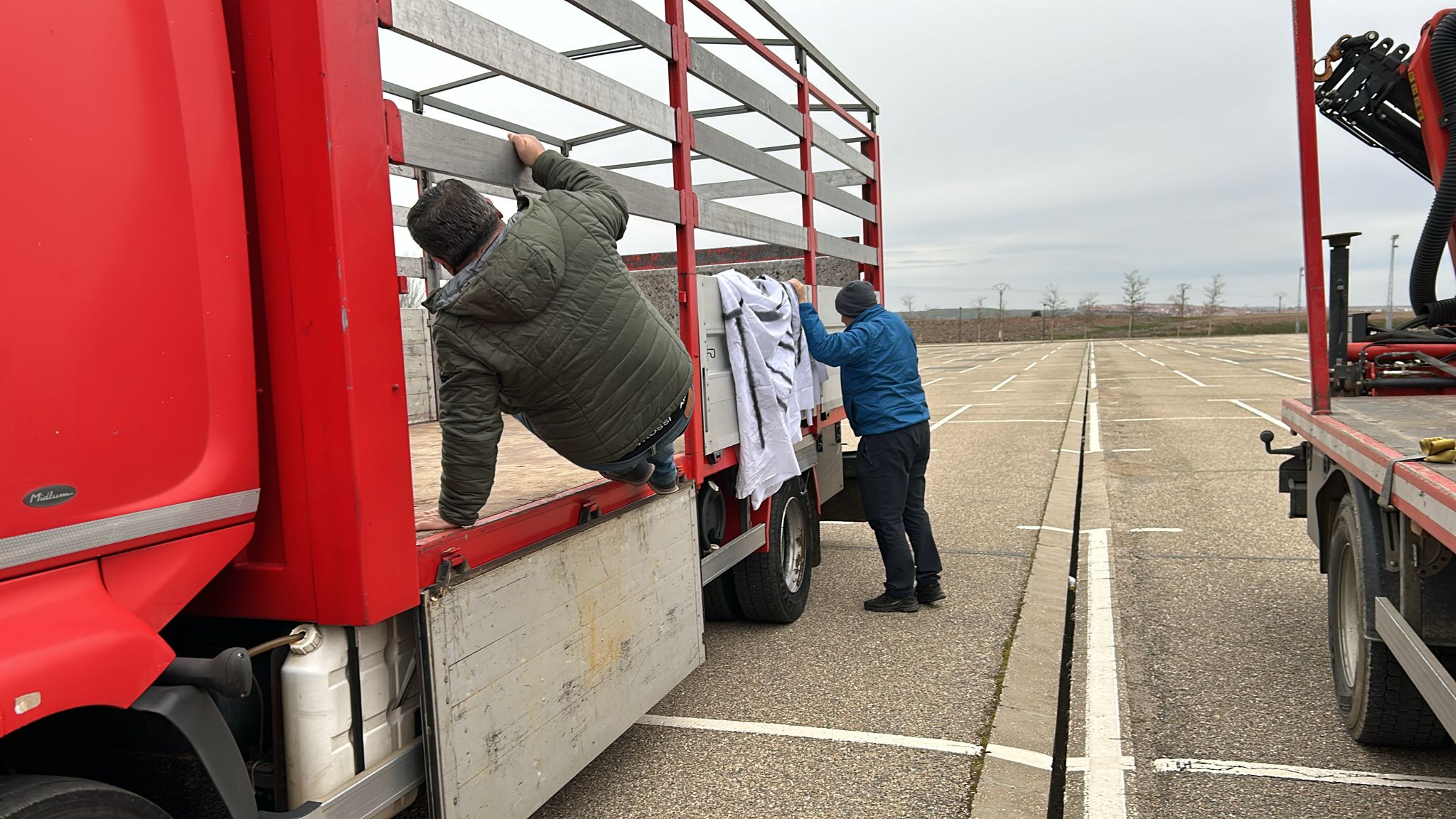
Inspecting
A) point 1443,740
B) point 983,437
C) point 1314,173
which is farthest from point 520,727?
point 983,437

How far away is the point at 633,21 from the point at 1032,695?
3313 mm

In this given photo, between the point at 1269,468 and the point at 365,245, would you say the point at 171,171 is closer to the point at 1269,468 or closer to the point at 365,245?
the point at 365,245

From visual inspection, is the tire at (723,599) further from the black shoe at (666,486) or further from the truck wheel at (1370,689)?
the truck wheel at (1370,689)

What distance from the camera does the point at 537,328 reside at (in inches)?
109

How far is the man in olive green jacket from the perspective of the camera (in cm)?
266

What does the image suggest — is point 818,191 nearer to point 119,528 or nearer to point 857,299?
point 857,299

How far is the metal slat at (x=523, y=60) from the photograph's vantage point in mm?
2496

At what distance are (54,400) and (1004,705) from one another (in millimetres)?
3715

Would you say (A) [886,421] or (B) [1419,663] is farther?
(A) [886,421]

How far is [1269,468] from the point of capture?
10211mm

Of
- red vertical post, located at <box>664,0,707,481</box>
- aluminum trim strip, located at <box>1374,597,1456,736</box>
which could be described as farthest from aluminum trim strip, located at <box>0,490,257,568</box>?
aluminum trim strip, located at <box>1374,597,1456,736</box>

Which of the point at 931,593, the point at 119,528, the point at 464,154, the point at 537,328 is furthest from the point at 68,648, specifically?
the point at 931,593

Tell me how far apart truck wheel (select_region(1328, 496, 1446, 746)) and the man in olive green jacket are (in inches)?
105

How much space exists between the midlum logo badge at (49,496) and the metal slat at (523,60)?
1.33 meters
